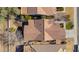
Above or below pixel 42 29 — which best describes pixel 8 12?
above

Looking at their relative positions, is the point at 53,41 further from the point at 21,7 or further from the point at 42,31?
the point at 21,7

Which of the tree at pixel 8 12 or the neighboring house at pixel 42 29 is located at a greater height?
the tree at pixel 8 12

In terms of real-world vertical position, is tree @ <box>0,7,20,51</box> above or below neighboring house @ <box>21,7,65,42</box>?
above
